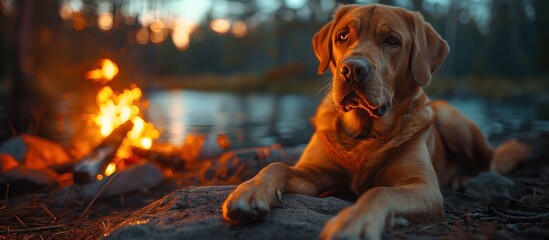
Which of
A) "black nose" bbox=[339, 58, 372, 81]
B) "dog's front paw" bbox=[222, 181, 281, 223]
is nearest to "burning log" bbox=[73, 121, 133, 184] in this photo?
"dog's front paw" bbox=[222, 181, 281, 223]

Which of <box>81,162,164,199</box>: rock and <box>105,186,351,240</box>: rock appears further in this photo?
<box>81,162,164,199</box>: rock

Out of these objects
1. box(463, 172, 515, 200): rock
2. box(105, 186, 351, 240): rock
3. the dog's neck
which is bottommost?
box(463, 172, 515, 200): rock

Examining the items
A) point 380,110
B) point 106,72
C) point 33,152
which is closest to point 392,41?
point 380,110

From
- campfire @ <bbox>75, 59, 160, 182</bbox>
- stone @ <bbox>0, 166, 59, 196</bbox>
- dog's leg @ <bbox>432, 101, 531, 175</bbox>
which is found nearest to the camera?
stone @ <bbox>0, 166, 59, 196</bbox>

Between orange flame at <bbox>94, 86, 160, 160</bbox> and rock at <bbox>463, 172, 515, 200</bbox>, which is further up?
orange flame at <bbox>94, 86, 160, 160</bbox>

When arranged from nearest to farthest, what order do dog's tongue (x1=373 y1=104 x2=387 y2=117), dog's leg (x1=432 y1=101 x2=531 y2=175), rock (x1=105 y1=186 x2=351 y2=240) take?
1. rock (x1=105 y1=186 x2=351 y2=240)
2. dog's tongue (x1=373 y1=104 x2=387 y2=117)
3. dog's leg (x1=432 y1=101 x2=531 y2=175)

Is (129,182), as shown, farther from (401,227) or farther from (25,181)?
(401,227)

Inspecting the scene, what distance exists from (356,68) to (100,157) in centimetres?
350

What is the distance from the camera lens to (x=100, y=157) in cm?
526

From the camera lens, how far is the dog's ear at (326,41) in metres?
4.10

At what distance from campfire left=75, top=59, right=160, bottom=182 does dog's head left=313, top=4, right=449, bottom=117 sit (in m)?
3.03

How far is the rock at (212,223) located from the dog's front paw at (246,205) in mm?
39

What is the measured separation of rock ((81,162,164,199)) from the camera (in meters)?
4.46

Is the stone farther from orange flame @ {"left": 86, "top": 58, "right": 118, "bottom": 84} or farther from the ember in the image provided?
orange flame @ {"left": 86, "top": 58, "right": 118, "bottom": 84}
